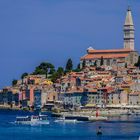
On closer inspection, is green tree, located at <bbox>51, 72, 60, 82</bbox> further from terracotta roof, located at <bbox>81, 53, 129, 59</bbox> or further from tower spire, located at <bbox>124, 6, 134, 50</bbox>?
tower spire, located at <bbox>124, 6, 134, 50</bbox>

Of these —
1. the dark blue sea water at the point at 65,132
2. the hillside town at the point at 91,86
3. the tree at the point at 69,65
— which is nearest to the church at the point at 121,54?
Answer: the hillside town at the point at 91,86

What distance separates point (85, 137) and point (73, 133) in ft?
16.6

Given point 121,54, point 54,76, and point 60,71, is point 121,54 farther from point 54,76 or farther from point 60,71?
point 54,76

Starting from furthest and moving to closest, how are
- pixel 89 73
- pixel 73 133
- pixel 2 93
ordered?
pixel 2 93 → pixel 89 73 → pixel 73 133

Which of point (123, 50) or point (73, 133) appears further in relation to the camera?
point (123, 50)

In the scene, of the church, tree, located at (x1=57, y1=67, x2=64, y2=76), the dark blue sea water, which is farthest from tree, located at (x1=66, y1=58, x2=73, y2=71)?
the dark blue sea water

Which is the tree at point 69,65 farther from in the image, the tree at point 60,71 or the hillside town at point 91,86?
the tree at point 60,71

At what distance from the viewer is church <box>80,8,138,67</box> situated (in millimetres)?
140375

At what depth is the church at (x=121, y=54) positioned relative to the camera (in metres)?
140

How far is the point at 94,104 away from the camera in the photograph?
123938mm

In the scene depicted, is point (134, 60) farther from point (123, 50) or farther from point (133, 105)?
point (133, 105)

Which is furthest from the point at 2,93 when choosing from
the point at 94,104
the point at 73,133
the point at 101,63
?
the point at 73,133

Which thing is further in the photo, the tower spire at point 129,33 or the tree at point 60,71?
the tower spire at point 129,33

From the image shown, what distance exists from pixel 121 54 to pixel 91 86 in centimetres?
1401
